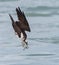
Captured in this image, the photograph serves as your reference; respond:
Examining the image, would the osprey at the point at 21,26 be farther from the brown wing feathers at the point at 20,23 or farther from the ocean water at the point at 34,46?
the ocean water at the point at 34,46

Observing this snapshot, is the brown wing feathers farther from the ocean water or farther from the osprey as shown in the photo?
the ocean water

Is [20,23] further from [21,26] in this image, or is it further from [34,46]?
[34,46]

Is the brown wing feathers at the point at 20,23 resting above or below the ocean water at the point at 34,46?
above

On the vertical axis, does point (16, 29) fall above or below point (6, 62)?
above

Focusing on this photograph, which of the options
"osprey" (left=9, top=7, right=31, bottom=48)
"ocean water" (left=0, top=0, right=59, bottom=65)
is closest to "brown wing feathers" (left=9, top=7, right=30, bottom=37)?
"osprey" (left=9, top=7, right=31, bottom=48)

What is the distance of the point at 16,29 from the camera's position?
11.5 ft

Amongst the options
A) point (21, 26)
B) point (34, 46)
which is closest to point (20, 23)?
point (21, 26)

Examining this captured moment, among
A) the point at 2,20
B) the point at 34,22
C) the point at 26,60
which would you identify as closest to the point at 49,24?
the point at 34,22

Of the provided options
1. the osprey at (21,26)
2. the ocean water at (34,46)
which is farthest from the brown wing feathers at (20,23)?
the ocean water at (34,46)

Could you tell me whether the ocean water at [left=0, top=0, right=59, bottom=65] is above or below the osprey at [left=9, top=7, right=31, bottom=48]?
below

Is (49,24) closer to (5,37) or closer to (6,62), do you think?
(5,37)

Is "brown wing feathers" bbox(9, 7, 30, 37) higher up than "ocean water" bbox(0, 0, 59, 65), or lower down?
higher up

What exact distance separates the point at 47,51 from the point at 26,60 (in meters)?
1.14

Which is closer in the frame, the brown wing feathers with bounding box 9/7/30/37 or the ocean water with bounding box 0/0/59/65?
the brown wing feathers with bounding box 9/7/30/37
